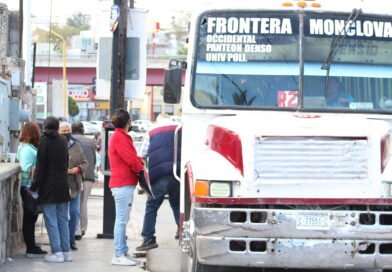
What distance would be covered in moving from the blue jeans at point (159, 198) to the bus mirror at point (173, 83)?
222cm

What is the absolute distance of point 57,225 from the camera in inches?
445

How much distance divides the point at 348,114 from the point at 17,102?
23.9 feet

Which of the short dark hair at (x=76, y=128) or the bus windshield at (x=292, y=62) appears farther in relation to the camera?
the short dark hair at (x=76, y=128)

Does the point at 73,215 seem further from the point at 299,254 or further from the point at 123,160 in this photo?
the point at 299,254

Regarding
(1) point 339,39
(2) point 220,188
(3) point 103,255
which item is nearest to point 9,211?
(3) point 103,255

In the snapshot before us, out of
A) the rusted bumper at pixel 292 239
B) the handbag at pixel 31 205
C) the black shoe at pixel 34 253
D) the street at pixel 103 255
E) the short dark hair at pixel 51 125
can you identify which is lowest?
the street at pixel 103 255

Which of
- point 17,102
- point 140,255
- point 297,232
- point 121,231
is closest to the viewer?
point 297,232

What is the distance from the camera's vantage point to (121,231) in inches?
440

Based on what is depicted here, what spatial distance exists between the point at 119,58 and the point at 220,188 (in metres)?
6.55

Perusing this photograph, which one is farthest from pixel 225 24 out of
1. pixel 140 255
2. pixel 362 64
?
pixel 140 255

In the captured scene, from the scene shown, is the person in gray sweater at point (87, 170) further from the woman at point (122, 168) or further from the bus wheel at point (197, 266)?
the bus wheel at point (197, 266)

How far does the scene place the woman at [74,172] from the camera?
12242mm

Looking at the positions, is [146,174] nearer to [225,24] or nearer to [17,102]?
[225,24]

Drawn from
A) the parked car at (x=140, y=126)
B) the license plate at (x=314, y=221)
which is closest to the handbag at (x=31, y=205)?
the license plate at (x=314, y=221)
